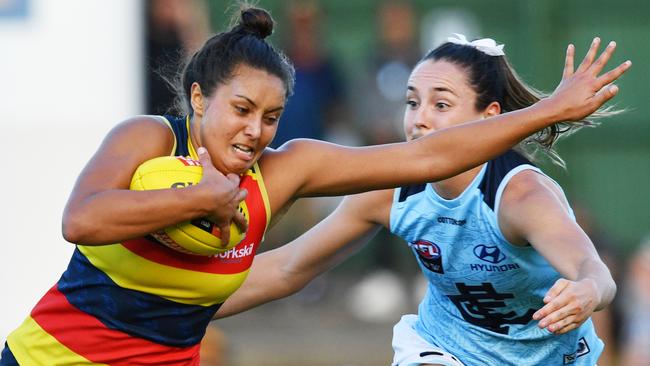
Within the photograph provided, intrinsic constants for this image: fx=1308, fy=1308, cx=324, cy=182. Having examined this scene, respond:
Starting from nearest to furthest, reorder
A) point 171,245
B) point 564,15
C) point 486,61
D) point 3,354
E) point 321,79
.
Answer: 1. point 171,245
2. point 3,354
3. point 486,61
4. point 321,79
5. point 564,15

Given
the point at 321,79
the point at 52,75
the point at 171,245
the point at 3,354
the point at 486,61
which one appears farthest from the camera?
the point at 321,79

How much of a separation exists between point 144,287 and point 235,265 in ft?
1.20

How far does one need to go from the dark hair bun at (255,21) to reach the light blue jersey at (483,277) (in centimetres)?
122

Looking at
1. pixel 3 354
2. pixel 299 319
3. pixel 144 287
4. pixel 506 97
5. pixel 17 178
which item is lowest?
pixel 299 319

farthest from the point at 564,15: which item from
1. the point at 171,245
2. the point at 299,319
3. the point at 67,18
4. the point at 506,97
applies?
the point at 171,245

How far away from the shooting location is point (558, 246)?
5.23 metres

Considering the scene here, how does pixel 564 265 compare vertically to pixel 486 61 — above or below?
below

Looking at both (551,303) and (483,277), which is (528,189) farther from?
(551,303)

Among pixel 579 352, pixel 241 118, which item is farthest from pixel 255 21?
pixel 579 352

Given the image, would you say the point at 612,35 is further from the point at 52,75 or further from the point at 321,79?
the point at 52,75

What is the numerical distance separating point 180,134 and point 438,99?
4.75 ft

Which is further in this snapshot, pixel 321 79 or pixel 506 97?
pixel 321 79

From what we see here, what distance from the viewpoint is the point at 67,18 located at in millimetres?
10469

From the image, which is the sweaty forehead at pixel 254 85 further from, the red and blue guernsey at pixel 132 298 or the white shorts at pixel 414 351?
the white shorts at pixel 414 351
